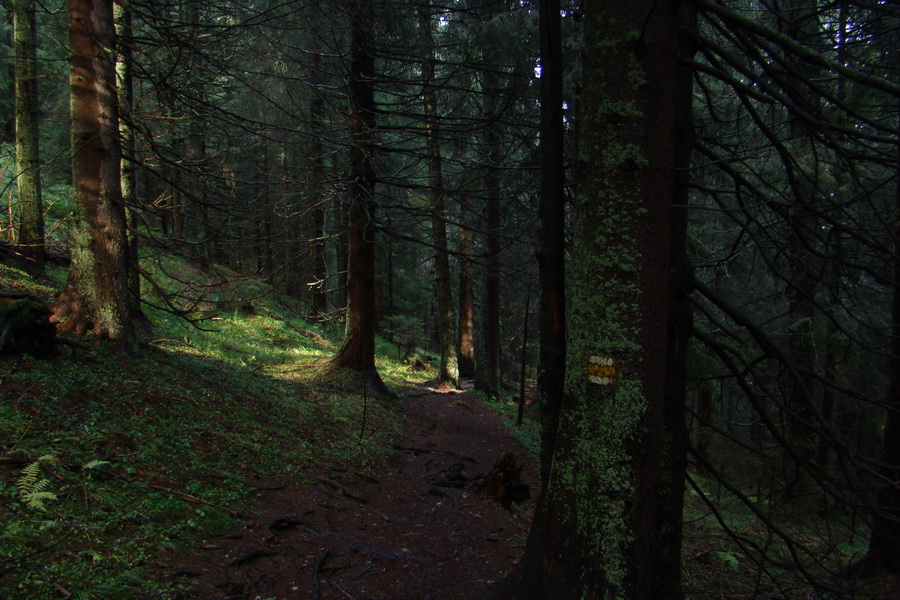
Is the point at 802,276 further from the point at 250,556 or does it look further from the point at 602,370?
the point at 250,556

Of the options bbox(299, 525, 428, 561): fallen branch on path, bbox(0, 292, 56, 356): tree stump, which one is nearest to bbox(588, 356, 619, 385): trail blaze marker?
bbox(299, 525, 428, 561): fallen branch on path

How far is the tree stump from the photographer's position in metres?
5.36

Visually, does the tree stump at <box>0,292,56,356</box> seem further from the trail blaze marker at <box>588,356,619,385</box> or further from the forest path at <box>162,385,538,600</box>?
the trail blaze marker at <box>588,356,619,385</box>

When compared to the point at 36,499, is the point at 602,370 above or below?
above

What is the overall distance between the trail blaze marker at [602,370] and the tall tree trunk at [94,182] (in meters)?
6.23

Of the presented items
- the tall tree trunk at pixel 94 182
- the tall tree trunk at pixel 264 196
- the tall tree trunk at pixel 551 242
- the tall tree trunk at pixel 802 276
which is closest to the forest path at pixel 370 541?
the tall tree trunk at pixel 551 242

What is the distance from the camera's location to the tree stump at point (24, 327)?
536 centimetres

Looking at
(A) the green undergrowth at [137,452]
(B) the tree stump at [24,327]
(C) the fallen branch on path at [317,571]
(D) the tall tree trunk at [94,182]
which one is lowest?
(C) the fallen branch on path at [317,571]

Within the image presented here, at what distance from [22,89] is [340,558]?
11929 mm

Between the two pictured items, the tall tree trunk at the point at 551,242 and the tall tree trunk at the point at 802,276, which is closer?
the tall tree trunk at the point at 802,276

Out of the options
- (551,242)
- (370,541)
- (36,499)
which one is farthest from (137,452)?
(551,242)

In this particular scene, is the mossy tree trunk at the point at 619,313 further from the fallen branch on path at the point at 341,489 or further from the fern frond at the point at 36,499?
the fallen branch on path at the point at 341,489

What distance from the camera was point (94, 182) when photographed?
6379mm

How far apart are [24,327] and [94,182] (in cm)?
196
